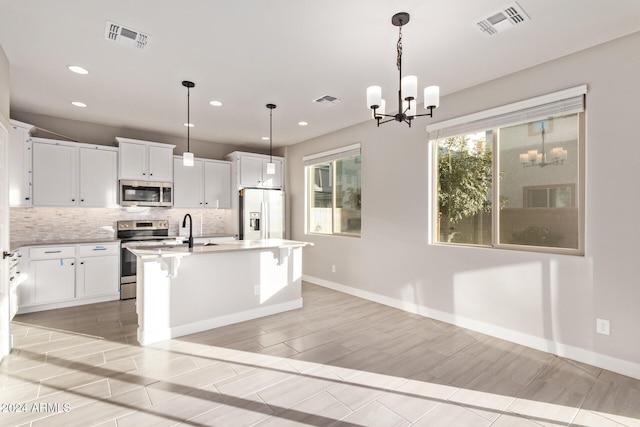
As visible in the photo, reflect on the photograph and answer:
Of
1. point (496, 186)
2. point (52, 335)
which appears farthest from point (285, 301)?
point (496, 186)

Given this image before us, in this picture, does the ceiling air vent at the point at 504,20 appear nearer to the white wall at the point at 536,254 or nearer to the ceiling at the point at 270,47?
the ceiling at the point at 270,47

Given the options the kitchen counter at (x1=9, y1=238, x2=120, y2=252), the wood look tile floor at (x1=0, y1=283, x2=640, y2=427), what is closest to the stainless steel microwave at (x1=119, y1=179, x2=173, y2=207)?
the kitchen counter at (x1=9, y1=238, x2=120, y2=252)

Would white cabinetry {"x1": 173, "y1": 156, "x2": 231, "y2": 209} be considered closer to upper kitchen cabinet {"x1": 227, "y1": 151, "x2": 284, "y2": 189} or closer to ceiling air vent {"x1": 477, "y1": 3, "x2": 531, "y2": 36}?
upper kitchen cabinet {"x1": 227, "y1": 151, "x2": 284, "y2": 189}

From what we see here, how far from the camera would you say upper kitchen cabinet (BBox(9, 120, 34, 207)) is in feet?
13.4

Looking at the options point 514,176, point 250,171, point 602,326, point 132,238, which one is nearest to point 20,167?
point 132,238

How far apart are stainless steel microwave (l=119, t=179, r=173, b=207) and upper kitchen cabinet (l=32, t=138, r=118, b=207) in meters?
0.15

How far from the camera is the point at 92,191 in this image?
15.7 feet

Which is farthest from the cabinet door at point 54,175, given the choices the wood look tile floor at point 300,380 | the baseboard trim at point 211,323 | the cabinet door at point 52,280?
the baseboard trim at point 211,323

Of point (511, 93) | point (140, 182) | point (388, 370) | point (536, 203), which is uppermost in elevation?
point (511, 93)

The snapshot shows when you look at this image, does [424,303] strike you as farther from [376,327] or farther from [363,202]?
[363,202]

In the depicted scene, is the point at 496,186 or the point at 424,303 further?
the point at 424,303

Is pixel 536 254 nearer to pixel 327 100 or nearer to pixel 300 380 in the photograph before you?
pixel 300 380

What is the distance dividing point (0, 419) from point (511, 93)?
4933 millimetres

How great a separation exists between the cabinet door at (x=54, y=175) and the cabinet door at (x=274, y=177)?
3.01m
